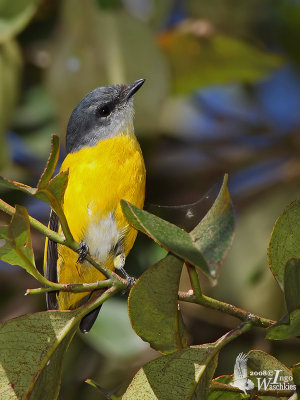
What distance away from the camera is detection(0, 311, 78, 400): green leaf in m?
1.55

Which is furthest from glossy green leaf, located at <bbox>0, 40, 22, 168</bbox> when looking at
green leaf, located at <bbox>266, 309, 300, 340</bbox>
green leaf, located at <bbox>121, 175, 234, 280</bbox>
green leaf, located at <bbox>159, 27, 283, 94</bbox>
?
green leaf, located at <bbox>266, 309, 300, 340</bbox>

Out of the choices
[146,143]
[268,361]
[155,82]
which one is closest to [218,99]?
[146,143]

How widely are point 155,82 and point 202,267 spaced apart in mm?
2105

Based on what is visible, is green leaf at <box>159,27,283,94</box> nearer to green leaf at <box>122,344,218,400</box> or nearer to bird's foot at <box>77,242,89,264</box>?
bird's foot at <box>77,242,89,264</box>

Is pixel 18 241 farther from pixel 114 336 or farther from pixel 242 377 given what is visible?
pixel 114 336

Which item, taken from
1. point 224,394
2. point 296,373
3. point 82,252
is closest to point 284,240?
point 296,373

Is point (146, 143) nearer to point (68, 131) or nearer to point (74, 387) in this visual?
point (68, 131)

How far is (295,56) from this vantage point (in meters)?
3.88

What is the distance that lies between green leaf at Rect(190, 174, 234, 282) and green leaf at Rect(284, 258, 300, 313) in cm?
16

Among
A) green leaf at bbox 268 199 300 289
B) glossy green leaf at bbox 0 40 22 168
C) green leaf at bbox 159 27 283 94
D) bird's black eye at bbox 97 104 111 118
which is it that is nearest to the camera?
green leaf at bbox 268 199 300 289

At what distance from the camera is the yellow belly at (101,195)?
2.66 m

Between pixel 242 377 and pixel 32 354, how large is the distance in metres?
0.54

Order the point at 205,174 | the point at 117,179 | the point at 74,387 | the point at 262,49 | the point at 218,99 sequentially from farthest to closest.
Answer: the point at 218,99, the point at 205,174, the point at 262,49, the point at 74,387, the point at 117,179

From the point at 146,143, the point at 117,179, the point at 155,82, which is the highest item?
the point at 155,82
